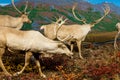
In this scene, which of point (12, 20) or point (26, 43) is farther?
point (12, 20)

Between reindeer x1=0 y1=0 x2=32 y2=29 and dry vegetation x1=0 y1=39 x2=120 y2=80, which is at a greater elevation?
reindeer x1=0 y1=0 x2=32 y2=29

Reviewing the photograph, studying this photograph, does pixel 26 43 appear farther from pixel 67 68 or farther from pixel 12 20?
pixel 12 20

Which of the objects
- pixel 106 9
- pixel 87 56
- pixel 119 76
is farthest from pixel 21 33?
pixel 106 9

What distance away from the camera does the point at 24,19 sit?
23500mm

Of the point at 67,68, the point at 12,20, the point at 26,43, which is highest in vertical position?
the point at 26,43

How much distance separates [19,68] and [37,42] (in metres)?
1.65

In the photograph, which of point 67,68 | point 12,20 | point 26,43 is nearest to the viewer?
point 26,43

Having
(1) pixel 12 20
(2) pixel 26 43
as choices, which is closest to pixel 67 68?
(2) pixel 26 43

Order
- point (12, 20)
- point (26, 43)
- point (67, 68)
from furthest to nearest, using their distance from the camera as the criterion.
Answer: point (12, 20), point (67, 68), point (26, 43)

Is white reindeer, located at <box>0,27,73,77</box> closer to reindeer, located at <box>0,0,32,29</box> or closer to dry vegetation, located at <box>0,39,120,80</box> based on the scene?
dry vegetation, located at <box>0,39,120,80</box>

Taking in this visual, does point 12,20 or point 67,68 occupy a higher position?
point 12,20

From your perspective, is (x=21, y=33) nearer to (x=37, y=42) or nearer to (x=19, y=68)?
(x=37, y=42)

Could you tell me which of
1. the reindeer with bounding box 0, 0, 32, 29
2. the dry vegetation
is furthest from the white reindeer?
the reindeer with bounding box 0, 0, 32, 29

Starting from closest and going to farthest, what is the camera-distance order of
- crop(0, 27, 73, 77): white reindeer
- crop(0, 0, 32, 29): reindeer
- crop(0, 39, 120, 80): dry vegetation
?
1. crop(0, 39, 120, 80): dry vegetation
2. crop(0, 27, 73, 77): white reindeer
3. crop(0, 0, 32, 29): reindeer
